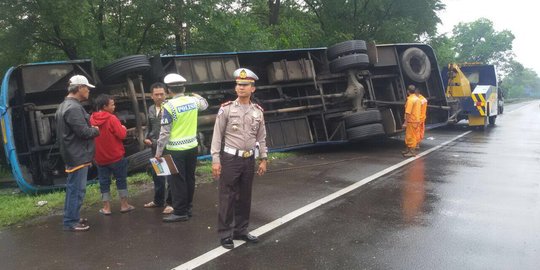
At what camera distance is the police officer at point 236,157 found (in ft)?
13.4

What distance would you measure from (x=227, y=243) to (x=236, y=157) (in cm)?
82

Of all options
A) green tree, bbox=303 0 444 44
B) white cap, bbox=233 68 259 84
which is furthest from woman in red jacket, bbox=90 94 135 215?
green tree, bbox=303 0 444 44

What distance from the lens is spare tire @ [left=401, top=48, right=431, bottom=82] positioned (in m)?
10.8

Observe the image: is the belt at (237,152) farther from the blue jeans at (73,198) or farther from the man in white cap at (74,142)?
the blue jeans at (73,198)

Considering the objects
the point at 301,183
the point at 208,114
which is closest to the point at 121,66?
the point at 208,114

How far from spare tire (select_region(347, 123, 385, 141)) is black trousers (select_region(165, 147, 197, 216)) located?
5040mm

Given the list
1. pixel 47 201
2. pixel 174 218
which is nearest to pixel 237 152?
pixel 174 218

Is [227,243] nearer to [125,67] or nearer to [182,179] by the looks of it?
[182,179]

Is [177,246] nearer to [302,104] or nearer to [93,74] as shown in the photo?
[93,74]

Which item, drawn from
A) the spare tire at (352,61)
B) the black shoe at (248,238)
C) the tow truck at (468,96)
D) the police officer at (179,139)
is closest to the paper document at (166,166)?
the police officer at (179,139)

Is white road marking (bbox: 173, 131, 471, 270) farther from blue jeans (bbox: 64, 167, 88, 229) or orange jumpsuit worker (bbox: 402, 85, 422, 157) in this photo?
blue jeans (bbox: 64, 167, 88, 229)

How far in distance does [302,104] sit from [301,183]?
3.73 metres

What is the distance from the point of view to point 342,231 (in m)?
4.46

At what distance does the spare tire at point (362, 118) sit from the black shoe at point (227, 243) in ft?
18.9
